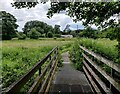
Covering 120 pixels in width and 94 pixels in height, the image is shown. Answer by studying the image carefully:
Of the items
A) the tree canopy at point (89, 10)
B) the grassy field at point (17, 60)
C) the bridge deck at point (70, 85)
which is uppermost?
the tree canopy at point (89, 10)

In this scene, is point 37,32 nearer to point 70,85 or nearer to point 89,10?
point 70,85

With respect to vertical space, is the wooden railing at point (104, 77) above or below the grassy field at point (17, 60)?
above

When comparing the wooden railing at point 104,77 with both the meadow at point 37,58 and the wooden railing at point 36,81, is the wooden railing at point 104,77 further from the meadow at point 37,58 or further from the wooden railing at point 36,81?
the wooden railing at point 36,81

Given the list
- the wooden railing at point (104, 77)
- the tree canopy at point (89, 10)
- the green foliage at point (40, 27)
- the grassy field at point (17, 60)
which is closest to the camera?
the wooden railing at point (104, 77)

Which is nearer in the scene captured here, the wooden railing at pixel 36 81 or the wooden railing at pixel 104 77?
the wooden railing at pixel 36 81

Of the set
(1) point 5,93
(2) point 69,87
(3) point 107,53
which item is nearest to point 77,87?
(2) point 69,87

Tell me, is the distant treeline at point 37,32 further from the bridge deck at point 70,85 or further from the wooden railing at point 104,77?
the bridge deck at point 70,85

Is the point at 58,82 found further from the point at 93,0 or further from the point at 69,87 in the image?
the point at 93,0

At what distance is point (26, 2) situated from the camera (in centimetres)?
563

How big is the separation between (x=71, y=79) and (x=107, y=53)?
1366 millimetres

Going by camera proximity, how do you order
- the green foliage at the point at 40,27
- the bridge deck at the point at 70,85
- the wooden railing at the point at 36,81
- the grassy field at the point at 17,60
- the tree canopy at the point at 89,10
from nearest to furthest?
the wooden railing at the point at 36,81 < the tree canopy at the point at 89,10 < the bridge deck at the point at 70,85 < the grassy field at the point at 17,60 < the green foliage at the point at 40,27

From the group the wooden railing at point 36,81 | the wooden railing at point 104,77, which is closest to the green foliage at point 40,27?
the wooden railing at point 104,77

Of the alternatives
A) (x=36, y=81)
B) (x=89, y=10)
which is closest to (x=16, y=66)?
(x=89, y=10)

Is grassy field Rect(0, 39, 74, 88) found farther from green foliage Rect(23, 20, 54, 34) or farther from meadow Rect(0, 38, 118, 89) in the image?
green foliage Rect(23, 20, 54, 34)
